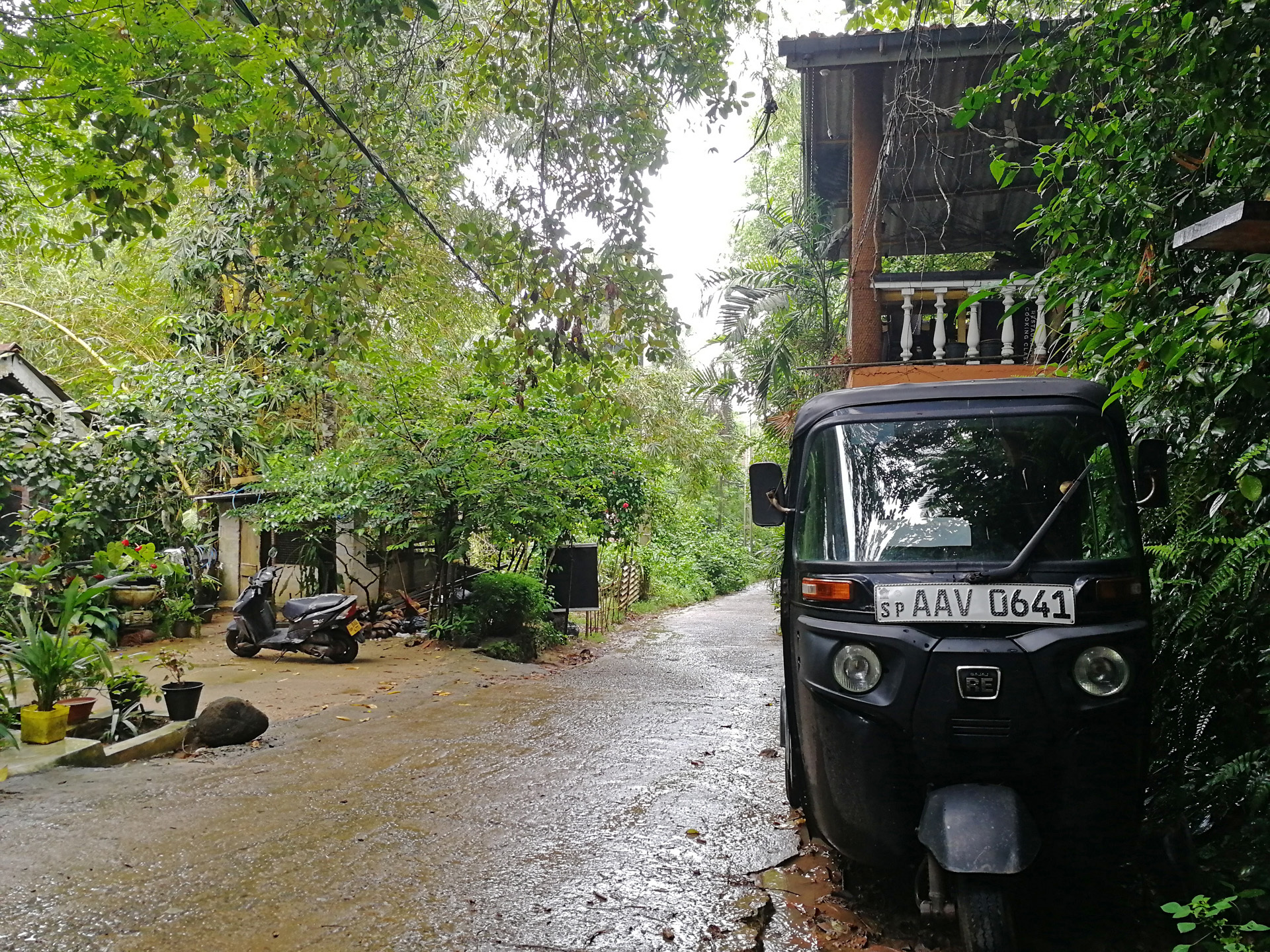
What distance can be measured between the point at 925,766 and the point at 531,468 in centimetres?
Result: 856

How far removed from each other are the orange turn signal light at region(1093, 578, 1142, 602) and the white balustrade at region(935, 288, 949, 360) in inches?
208

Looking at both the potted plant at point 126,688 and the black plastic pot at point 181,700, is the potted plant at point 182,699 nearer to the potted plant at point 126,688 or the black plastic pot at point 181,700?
the black plastic pot at point 181,700

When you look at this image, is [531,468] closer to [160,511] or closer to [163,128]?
[160,511]

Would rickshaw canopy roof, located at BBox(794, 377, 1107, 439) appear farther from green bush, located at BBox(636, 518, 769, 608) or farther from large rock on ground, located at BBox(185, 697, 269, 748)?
green bush, located at BBox(636, 518, 769, 608)

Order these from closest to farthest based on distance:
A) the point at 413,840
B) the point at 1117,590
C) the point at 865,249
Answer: the point at 1117,590
the point at 413,840
the point at 865,249

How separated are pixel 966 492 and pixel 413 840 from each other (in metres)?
3.28

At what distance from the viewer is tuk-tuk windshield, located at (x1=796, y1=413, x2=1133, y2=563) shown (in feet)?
11.2

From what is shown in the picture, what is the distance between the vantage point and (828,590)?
3422 mm

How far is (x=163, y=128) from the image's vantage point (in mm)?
4523

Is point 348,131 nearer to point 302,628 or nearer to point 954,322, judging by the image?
point 954,322

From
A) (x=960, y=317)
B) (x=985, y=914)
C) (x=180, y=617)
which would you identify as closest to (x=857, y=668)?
(x=985, y=914)

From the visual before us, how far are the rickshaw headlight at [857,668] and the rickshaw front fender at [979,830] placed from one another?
0.45 m

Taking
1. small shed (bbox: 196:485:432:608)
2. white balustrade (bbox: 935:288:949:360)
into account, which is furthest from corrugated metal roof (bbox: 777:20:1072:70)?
small shed (bbox: 196:485:432:608)

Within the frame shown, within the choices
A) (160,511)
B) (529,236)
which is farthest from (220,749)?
(160,511)
